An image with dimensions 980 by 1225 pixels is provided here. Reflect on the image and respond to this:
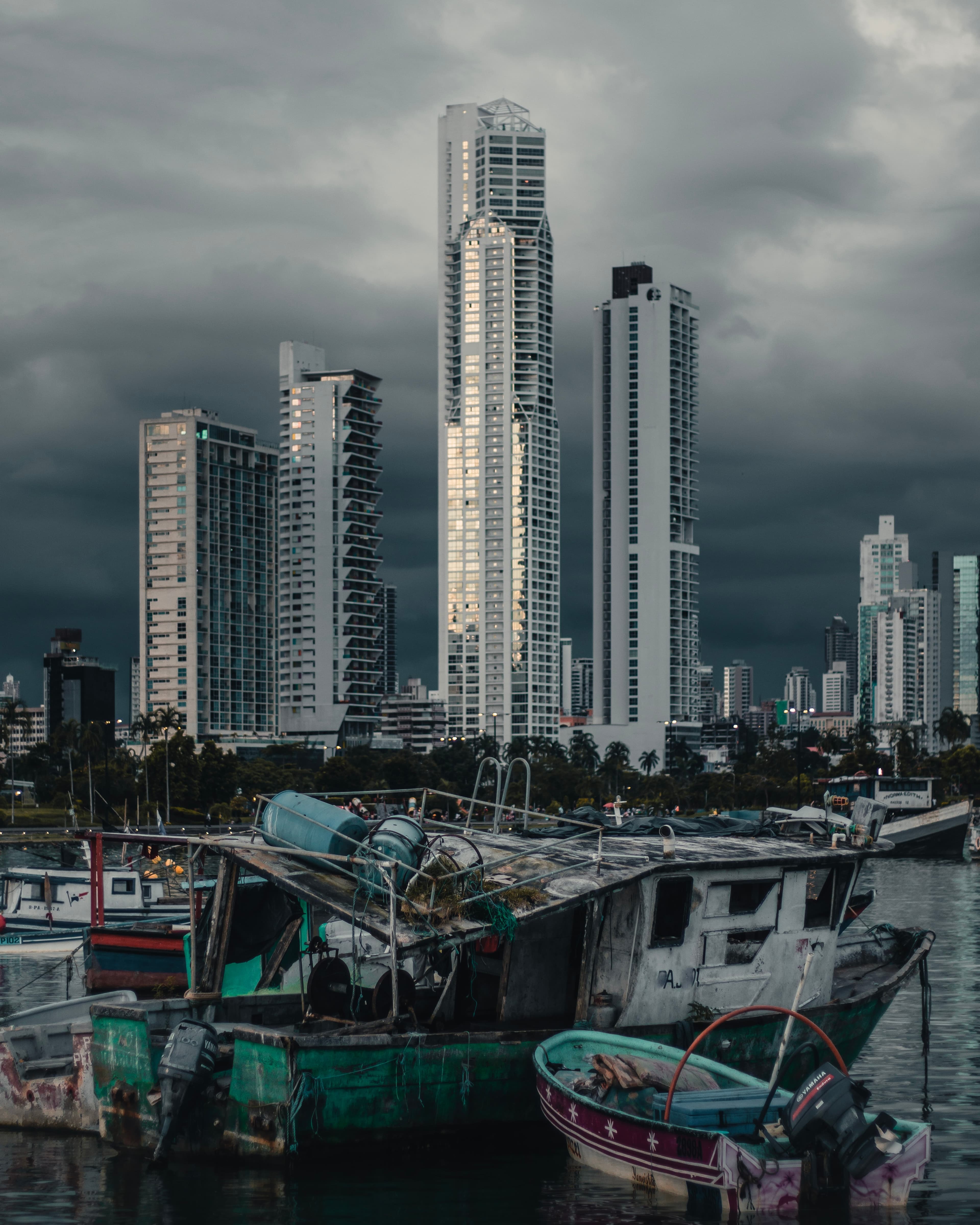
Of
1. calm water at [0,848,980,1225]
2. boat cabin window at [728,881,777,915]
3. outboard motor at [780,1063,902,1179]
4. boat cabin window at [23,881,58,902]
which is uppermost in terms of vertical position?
boat cabin window at [728,881,777,915]

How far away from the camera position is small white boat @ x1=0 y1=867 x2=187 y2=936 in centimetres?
4675

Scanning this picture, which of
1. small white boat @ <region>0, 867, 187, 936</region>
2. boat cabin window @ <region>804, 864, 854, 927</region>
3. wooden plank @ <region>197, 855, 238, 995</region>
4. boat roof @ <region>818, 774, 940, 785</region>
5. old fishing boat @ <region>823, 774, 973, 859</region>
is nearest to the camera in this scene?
wooden plank @ <region>197, 855, 238, 995</region>

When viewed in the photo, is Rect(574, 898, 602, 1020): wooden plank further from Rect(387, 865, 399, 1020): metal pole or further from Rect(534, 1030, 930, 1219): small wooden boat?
Rect(387, 865, 399, 1020): metal pole

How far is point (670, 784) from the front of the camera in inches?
7077

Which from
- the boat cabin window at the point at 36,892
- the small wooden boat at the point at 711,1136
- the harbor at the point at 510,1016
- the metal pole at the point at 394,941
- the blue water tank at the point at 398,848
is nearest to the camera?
the small wooden boat at the point at 711,1136

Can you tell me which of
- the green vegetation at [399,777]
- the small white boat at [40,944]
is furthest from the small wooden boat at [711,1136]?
the green vegetation at [399,777]

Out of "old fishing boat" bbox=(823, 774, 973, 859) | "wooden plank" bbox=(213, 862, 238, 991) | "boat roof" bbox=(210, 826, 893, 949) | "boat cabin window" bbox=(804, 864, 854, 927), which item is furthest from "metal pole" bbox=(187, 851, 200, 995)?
"old fishing boat" bbox=(823, 774, 973, 859)

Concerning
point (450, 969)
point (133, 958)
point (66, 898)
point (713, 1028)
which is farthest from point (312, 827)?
point (66, 898)

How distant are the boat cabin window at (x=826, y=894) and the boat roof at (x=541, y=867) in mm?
250

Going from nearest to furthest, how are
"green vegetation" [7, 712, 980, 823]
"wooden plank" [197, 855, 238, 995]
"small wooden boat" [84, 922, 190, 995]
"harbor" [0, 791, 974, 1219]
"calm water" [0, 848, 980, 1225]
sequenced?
"calm water" [0, 848, 980, 1225]
"harbor" [0, 791, 974, 1219]
"wooden plank" [197, 855, 238, 995]
"small wooden boat" [84, 922, 190, 995]
"green vegetation" [7, 712, 980, 823]

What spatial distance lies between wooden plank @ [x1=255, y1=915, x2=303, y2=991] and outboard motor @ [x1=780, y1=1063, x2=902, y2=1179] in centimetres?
884

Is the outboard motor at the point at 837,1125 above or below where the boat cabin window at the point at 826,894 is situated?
below

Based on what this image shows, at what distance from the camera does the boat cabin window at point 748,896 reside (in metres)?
21.1

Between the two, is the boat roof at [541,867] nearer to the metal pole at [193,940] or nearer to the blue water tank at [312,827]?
the blue water tank at [312,827]
